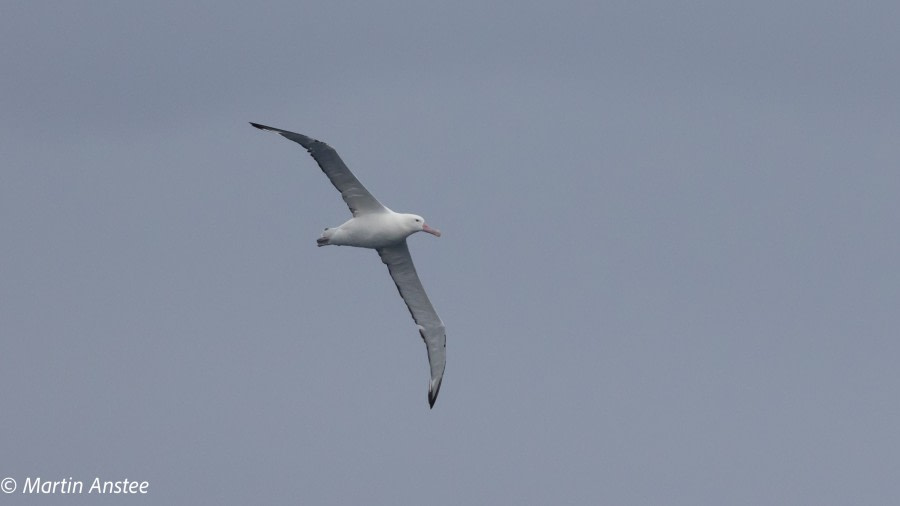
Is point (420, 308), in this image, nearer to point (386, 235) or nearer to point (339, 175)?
point (386, 235)

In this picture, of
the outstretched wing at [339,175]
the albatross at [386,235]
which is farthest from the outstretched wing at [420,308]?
the outstretched wing at [339,175]

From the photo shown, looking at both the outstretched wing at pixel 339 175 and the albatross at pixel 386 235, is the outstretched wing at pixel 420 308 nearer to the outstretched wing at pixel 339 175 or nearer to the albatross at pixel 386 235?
the albatross at pixel 386 235

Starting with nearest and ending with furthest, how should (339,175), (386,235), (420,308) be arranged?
(339,175) → (386,235) → (420,308)

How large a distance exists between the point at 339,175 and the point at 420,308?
4.33 m

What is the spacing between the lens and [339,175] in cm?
3516

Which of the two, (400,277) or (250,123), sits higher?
(250,123)

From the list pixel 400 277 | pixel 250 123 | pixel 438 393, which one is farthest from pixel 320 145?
pixel 438 393

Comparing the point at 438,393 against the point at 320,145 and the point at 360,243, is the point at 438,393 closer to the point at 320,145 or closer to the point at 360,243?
the point at 360,243

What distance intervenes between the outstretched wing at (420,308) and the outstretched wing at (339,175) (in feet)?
4.77

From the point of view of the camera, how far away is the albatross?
34750 millimetres

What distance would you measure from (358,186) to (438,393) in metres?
5.72

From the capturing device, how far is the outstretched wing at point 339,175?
33969 millimetres

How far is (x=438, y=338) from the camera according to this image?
1499 inches

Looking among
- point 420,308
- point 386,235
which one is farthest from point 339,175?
point 420,308
